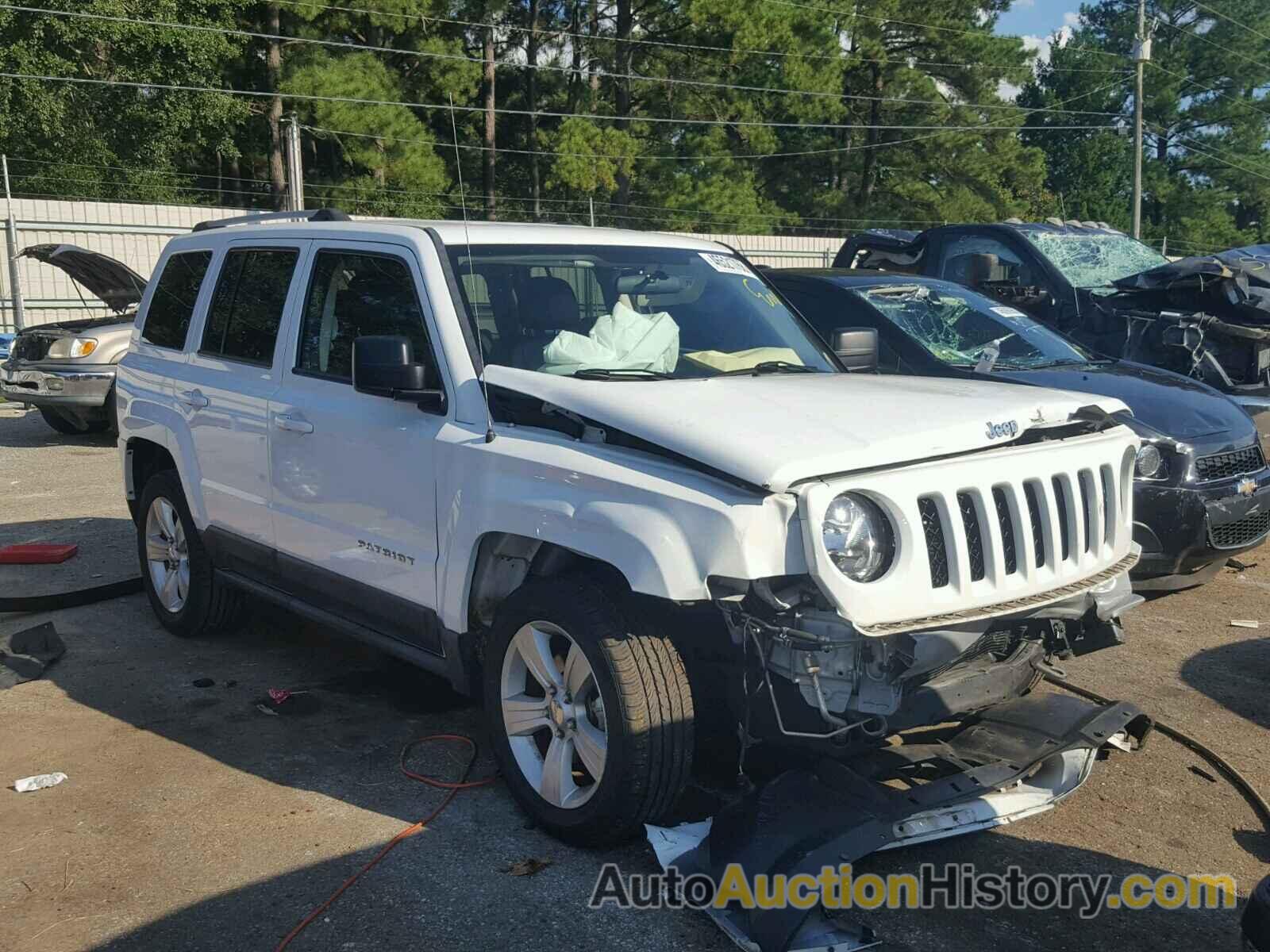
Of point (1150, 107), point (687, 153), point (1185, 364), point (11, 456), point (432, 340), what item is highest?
point (1150, 107)

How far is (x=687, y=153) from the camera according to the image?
3788cm

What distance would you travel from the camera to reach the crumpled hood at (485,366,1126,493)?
3393 mm

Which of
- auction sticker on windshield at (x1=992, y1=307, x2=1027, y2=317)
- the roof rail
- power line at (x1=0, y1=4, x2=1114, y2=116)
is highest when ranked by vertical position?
power line at (x1=0, y1=4, x2=1114, y2=116)

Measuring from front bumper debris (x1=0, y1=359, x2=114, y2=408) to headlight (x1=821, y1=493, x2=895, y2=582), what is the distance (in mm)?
10697

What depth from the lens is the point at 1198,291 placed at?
362 inches

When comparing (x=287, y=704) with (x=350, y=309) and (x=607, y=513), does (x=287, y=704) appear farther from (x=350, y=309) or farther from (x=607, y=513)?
(x=607, y=513)

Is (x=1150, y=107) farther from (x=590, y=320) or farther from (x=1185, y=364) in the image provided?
(x=590, y=320)

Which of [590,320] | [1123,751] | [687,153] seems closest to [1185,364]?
[1123,751]

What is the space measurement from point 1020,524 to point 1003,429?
1.15 ft

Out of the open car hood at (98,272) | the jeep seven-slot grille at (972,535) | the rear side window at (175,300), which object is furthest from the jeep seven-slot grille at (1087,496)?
the open car hood at (98,272)

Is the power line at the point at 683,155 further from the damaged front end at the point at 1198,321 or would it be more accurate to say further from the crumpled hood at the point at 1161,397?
the crumpled hood at the point at 1161,397

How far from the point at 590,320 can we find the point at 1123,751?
8.47ft

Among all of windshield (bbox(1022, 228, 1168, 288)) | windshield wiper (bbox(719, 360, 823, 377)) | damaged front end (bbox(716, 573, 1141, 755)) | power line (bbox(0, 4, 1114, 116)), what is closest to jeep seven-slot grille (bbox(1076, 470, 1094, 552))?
damaged front end (bbox(716, 573, 1141, 755))

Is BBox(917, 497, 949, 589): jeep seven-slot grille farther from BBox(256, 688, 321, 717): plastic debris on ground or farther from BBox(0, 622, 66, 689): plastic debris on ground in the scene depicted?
BBox(0, 622, 66, 689): plastic debris on ground
